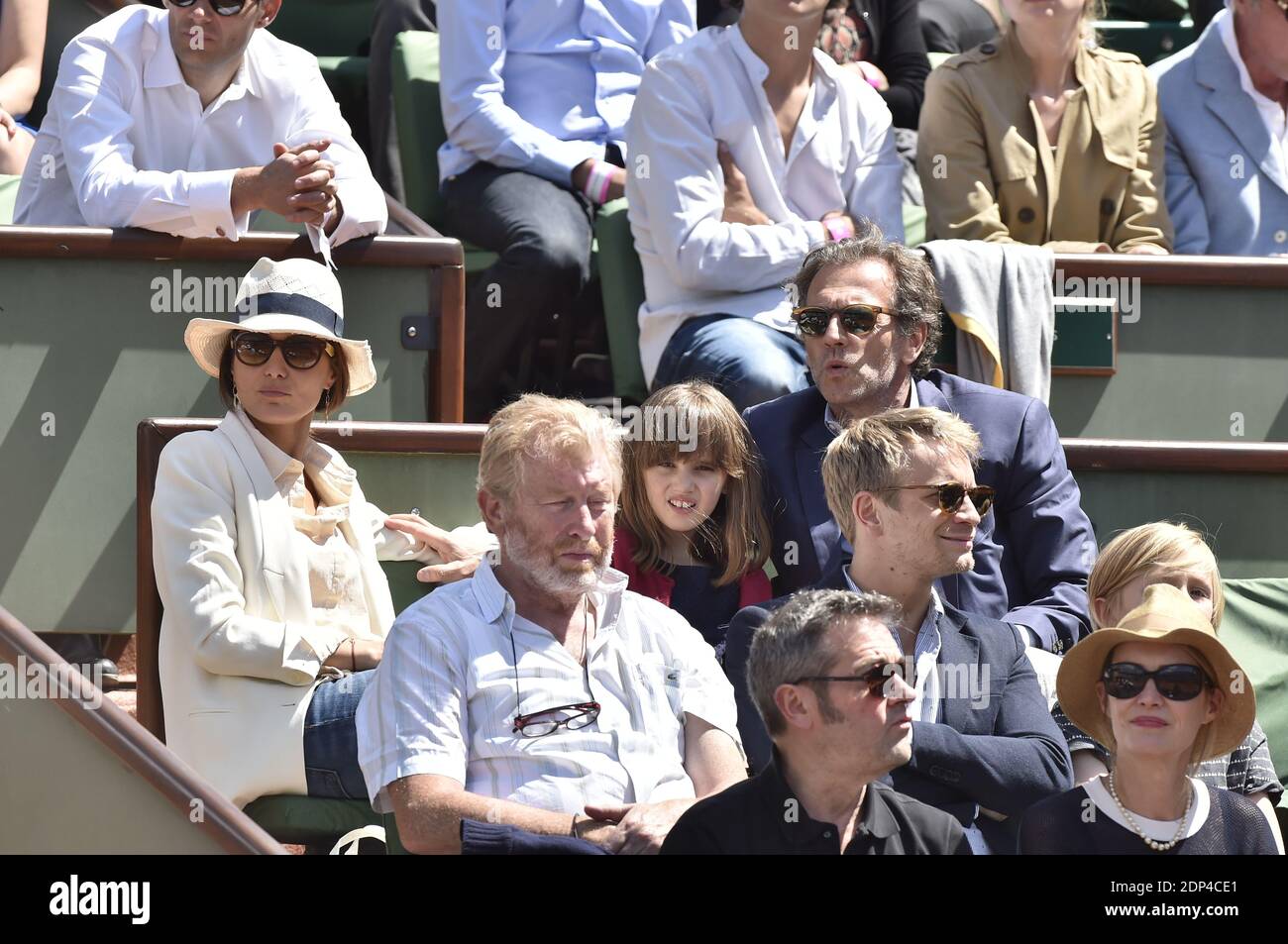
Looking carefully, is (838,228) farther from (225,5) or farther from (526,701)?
(526,701)

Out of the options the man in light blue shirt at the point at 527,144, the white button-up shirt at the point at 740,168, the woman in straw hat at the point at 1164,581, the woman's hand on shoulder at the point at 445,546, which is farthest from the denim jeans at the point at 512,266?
the woman in straw hat at the point at 1164,581

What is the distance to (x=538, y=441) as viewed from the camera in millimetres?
3426

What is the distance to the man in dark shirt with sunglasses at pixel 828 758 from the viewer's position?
2.90 metres

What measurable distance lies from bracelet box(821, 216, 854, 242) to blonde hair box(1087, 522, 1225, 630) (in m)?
1.50

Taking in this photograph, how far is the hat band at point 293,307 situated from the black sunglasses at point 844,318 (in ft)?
3.15

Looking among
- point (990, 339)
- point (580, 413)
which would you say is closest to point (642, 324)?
point (990, 339)

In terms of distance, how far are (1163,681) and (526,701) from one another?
3.27 feet

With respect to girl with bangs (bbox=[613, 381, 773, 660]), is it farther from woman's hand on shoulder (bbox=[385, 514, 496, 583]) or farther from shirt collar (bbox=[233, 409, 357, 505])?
shirt collar (bbox=[233, 409, 357, 505])

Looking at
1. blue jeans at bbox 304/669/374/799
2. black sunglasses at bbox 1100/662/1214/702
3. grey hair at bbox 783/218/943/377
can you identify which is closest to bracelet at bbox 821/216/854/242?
grey hair at bbox 783/218/943/377

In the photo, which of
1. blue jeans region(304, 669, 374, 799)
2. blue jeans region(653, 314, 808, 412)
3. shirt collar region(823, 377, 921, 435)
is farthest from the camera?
blue jeans region(653, 314, 808, 412)

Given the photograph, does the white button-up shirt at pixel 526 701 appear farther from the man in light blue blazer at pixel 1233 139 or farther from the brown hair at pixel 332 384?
the man in light blue blazer at pixel 1233 139

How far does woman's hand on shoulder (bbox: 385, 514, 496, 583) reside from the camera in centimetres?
396

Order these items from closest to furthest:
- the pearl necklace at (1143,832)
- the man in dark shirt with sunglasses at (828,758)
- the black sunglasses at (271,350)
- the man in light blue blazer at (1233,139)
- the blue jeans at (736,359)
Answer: the man in dark shirt with sunglasses at (828,758) < the pearl necklace at (1143,832) < the black sunglasses at (271,350) < the blue jeans at (736,359) < the man in light blue blazer at (1233,139)

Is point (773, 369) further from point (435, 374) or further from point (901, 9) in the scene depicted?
point (901, 9)
